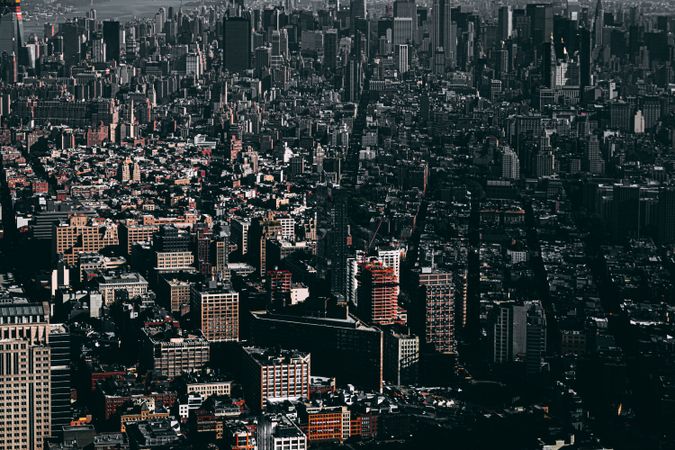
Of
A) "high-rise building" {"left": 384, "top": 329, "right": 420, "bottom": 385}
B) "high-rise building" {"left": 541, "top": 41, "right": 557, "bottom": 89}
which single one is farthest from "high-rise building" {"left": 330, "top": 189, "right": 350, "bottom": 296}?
"high-rise building" {"left": 541, "top": 41, "right": 557, "bottom": 89}

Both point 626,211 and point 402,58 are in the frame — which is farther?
point 402,58

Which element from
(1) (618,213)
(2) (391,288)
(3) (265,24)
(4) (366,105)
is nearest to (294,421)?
(2) (391,288)

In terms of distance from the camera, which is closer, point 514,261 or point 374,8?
point 514,261

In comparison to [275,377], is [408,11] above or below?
above

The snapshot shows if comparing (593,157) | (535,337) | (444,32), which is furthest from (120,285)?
(444,32)

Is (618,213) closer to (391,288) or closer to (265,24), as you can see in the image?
(391,288)

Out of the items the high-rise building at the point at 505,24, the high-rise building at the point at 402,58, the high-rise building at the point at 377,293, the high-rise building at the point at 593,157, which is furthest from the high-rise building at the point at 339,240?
the high-rise building at the point at 402,58

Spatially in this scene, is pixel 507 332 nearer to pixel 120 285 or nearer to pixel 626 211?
pixel 626 211

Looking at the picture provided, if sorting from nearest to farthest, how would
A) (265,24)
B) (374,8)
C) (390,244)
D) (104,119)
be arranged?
(390,244) → (374,8) → (104,119) → (265,24)
